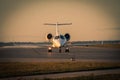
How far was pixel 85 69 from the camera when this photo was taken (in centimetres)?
2877

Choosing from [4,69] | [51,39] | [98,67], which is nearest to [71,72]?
[98,67]

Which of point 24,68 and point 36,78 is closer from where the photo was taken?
point 36,78

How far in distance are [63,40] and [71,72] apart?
82.6 feet

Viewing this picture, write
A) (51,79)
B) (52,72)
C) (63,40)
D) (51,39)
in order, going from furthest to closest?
1. (51,39)
2. (63,40)
3. (52,72)
4. (51,79)

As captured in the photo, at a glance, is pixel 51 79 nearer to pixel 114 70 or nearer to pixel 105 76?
pixel 105 76

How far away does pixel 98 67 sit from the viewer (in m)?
29.7

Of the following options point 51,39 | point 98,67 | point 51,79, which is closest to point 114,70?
point 98,67

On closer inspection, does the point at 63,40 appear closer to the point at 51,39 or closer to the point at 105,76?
the point at 51,39

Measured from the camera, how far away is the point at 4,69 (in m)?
29.5

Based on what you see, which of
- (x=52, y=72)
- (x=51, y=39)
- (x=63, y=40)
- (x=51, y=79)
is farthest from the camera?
(x=51, y=39)

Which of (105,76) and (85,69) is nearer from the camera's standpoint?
(105,76)

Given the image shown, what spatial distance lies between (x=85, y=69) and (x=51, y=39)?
27580 millimetres

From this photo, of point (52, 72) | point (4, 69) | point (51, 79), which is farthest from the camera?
point (4, 69)

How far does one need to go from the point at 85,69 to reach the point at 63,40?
23675mm
